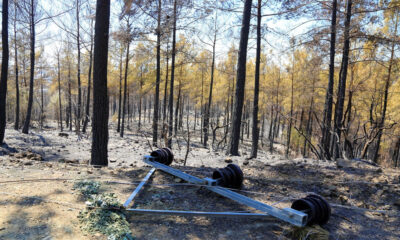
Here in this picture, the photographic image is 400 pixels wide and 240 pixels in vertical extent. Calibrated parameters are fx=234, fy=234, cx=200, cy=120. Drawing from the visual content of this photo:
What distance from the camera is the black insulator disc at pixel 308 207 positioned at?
2.62 meters

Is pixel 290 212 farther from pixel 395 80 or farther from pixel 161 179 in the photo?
pixel 395 80

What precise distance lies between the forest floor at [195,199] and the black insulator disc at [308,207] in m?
A: 0.25

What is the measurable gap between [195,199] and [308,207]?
1515 mm

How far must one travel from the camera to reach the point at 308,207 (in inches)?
106

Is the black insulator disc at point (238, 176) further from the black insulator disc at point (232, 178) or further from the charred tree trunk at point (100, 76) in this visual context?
the charred tree trunk at point (100, 76)

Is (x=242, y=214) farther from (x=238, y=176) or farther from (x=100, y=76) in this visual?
(x=100, y=76)

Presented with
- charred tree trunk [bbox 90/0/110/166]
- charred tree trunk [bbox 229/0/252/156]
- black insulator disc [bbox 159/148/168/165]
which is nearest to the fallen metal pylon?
black insulator disc [bbox 159/148/168/165]

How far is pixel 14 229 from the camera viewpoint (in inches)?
93.5

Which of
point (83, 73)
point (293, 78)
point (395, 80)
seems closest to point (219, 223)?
point (395, 80)

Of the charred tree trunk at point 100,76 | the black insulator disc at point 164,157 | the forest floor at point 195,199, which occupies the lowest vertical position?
the forest floor at point 195,199

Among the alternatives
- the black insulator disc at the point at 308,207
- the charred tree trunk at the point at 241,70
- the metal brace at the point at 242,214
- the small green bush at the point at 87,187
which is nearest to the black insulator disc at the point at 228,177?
the metal brace at the point at 242,214

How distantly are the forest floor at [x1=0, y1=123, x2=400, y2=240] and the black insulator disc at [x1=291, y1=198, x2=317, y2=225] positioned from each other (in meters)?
0.25

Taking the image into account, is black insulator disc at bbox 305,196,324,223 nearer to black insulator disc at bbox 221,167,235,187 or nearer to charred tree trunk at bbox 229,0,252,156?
black insulator disc at bbox 221,167,235,187

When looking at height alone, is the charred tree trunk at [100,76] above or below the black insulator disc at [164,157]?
above
